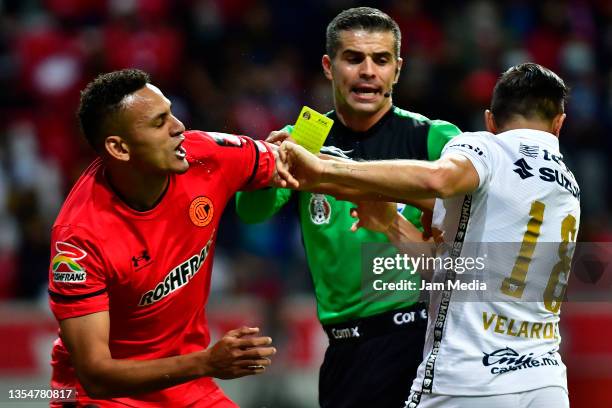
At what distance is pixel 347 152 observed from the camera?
5.66 meters

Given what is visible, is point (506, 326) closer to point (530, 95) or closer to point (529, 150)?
point (529, 150)

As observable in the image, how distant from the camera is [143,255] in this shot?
489 centimetres

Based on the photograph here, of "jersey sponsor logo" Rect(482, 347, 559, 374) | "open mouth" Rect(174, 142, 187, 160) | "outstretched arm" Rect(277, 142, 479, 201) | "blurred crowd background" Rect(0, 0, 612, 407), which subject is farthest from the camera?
"blurred crowd background" Rect(0, 0, 612, 407)

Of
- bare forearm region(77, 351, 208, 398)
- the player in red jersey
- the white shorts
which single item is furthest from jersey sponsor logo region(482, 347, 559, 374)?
bare forearm region(77, 351, 208, 398)

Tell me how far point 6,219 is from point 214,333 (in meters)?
2.77

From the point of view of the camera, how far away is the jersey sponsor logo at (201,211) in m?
5.10

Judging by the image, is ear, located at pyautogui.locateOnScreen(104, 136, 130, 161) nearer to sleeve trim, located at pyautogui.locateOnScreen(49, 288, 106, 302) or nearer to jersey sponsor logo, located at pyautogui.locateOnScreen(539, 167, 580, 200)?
sleeve trim, located at pyautogui.locateOnScreen(49, 288, 106, 302)

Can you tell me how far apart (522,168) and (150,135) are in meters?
1.74

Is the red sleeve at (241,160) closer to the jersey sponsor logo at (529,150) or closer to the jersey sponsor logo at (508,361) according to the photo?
the jersey sponsor logo at (529,150)

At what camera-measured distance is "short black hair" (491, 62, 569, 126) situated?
184 inches

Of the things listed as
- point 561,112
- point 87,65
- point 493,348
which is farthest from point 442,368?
point 87,65

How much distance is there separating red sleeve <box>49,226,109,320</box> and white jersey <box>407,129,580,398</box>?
1524 millimetres

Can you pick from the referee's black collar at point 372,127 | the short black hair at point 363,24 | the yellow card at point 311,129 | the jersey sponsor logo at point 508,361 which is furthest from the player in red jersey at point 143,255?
the jersey sponsor logo at point 508,361

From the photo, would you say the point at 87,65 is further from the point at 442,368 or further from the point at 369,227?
the point at 442,368
